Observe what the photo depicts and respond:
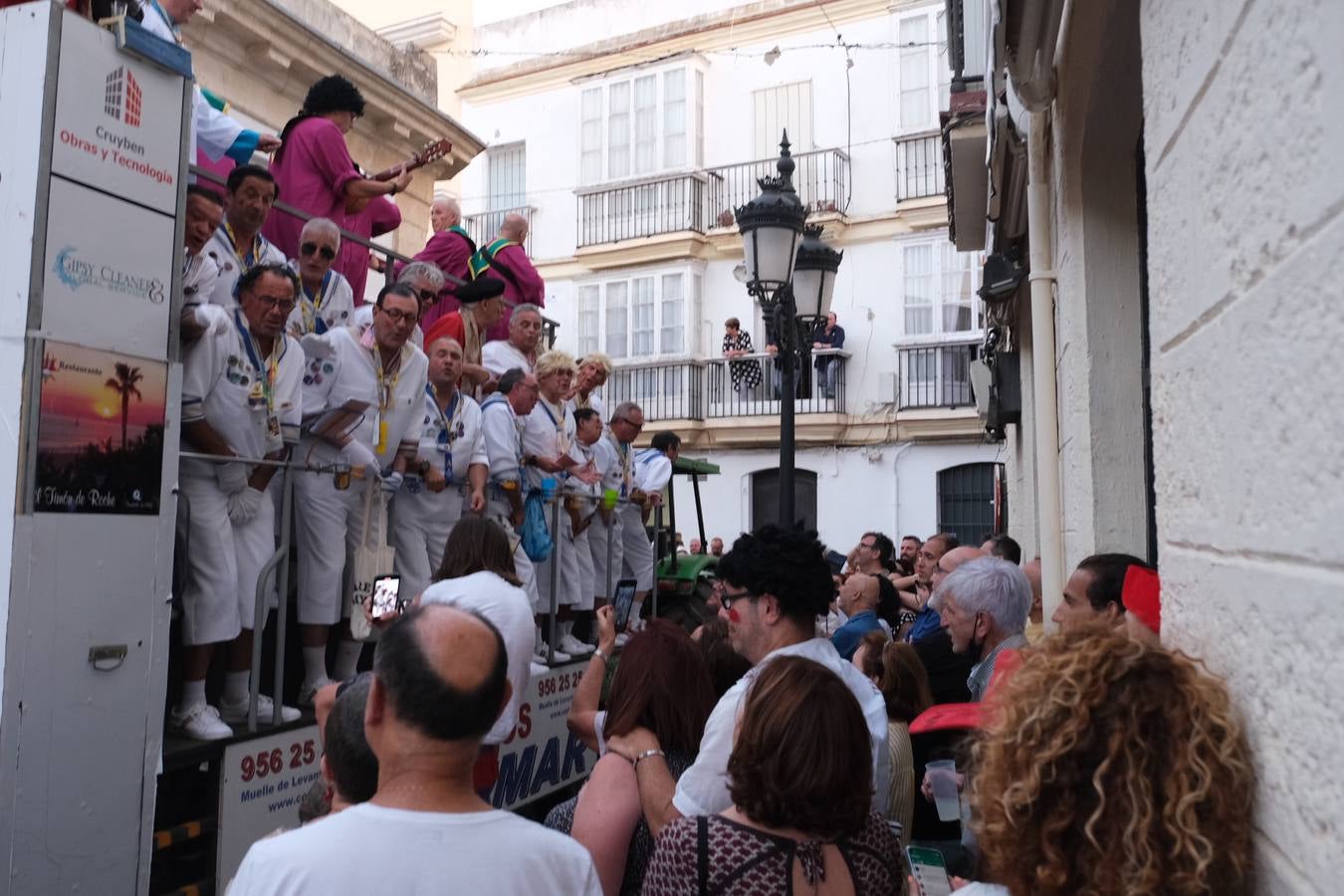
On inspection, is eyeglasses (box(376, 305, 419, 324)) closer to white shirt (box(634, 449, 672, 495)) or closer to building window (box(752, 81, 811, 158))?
white shirt (box(634, 449, 672, 495))

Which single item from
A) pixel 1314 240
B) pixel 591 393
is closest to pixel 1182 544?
pixel 1314 240

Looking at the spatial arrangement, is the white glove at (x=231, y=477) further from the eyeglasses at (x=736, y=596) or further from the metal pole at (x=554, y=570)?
the metal pole at (x=554, y=570)

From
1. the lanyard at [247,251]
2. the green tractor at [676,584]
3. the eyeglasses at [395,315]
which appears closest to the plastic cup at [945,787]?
the eyeglasses at [395,315]

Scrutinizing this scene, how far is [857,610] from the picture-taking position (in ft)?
22.3

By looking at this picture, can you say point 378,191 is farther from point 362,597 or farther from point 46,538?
point 46,538

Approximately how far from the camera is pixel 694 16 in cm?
2505

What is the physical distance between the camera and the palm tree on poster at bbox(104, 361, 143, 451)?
388 cm

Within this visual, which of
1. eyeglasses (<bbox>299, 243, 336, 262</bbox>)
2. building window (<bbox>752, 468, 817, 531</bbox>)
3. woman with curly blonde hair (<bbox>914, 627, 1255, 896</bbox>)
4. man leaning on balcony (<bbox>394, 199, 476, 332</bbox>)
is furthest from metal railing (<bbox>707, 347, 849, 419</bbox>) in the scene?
woman with curly blonde hair (<bbox>914, 627, 1255, 896</bbox>)

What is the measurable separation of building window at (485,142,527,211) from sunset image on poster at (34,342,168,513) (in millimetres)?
23924

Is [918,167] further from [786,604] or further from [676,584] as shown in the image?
[786,604]

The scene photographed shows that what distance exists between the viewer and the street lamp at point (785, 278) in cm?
802

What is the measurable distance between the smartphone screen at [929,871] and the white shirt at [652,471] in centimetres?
733

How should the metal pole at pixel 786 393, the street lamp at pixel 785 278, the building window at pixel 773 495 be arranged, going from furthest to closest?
the building window at pixel 773 495 → the street lamp at pixel 785 278 → the metal pole at pixel 786 393

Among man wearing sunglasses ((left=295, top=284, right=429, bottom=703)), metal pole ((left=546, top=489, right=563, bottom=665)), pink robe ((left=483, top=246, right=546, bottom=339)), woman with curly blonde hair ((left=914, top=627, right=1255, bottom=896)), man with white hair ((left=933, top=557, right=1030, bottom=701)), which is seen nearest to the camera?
woman with curly blonde hair ((left=914, top=627, right=1255, bottom=896))
